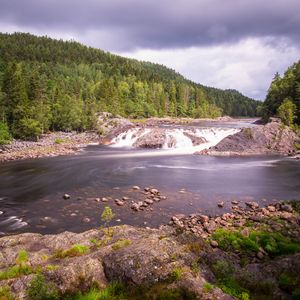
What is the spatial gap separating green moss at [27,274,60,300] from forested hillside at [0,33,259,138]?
2086 inches

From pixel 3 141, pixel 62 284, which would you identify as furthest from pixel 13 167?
pixel 62 284

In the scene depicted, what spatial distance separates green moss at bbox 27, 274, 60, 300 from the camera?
9758 millimetres

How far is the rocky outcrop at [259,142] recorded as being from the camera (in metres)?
53.1

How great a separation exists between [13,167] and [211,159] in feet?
97.6

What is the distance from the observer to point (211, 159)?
47.7 metres

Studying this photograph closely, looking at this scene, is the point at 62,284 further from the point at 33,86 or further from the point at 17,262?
the point at 33,86

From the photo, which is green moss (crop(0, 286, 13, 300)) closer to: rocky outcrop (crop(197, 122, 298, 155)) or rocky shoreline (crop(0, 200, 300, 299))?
rocky shoreline (crop(0, 200, 300, 299))

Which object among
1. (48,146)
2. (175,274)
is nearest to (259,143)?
(48,146)

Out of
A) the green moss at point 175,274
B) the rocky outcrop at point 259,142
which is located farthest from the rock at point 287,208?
the rocky outcrop at point 259,142

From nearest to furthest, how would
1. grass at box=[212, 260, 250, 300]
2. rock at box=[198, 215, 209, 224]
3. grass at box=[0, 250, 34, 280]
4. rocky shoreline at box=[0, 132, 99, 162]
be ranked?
1. grass at box=[212, 260, 250, 300]
2. grass at box=[0, 250, 34, 280]
3. rock at box=[198, 215, 209, 224]
4. rocky shoreline at box=[0, 132, 99, 162]

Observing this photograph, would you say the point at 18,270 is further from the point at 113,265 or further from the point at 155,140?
the point at 155,140

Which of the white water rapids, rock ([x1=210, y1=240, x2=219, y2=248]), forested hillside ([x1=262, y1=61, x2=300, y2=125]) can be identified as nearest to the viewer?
rock ([x1=210, y1=240, x2=219, y2=248])

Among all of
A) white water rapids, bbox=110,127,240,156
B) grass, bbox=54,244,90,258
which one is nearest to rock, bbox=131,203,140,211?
grass, bbox=54,244,90,258

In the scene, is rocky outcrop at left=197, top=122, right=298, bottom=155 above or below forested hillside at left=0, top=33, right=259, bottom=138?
below
